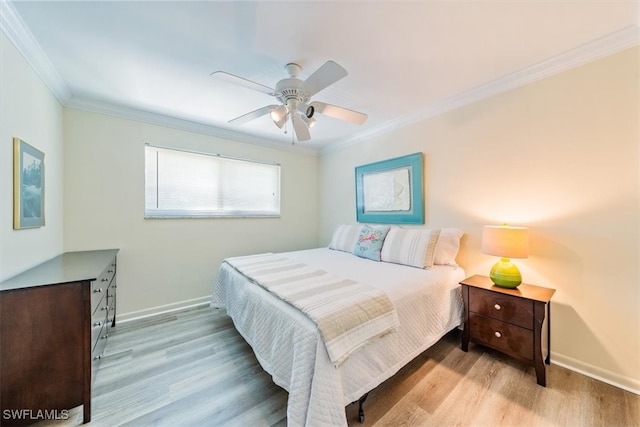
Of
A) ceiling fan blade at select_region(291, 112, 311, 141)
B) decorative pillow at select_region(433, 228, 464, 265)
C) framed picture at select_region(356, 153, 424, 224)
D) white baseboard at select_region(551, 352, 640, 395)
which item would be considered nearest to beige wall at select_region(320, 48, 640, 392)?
white baseboard at select_region(551, 352, 640, 395)

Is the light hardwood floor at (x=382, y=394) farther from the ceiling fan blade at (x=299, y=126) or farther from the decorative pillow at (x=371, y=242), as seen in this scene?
the ceiling fan blade at (x=299, y=126)

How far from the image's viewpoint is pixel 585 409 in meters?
1.48

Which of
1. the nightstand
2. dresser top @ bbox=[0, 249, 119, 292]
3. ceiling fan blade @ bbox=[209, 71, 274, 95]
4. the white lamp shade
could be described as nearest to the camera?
dresser top @ bbox=[0, 249, 119, 292]

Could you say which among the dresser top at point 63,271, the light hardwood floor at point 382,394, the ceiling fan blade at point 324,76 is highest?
the ceiling fan blade at point 324,76

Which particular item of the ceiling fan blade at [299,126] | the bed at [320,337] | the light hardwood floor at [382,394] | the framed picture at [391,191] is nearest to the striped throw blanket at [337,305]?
the bed at [320,337]

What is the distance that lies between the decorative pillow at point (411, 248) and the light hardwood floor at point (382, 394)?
80 centimetres

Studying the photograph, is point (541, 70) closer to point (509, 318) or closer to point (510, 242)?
point (510, 242)

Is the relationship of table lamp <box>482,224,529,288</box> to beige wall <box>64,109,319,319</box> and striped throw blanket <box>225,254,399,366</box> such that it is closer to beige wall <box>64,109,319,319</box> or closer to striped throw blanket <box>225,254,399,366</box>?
striped throw blanket <box>225,254,399,366</box>

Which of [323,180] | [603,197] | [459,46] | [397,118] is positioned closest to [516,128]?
[603,197]

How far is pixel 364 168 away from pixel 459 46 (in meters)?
1.91

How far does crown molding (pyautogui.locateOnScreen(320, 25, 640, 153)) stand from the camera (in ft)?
5.30

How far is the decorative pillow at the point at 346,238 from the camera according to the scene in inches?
125

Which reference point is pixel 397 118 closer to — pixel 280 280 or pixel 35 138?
pixel 280 280

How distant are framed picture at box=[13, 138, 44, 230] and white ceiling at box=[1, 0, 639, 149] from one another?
68 cm
